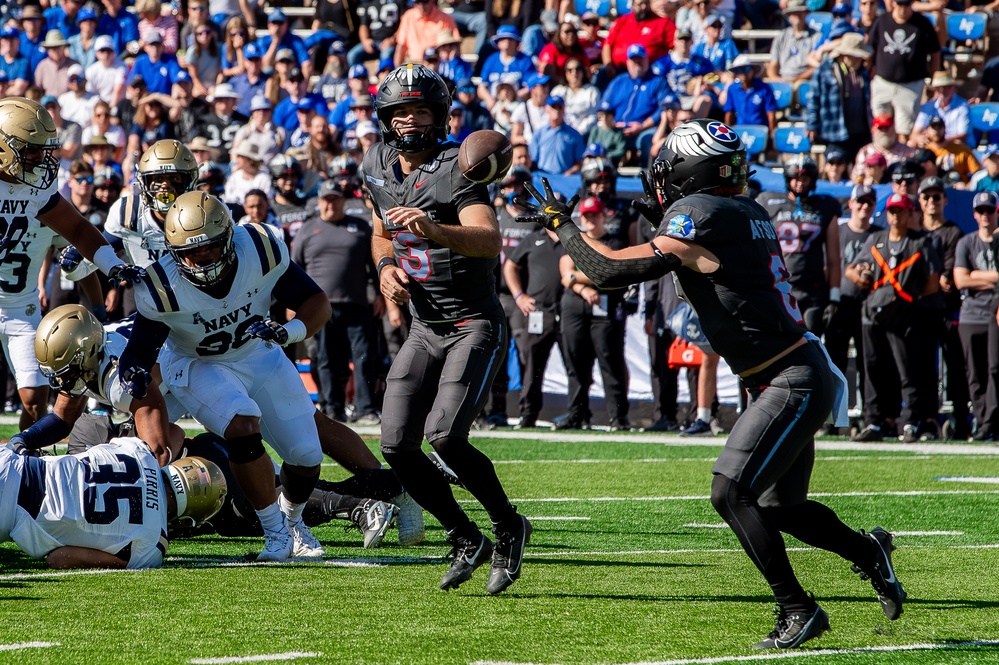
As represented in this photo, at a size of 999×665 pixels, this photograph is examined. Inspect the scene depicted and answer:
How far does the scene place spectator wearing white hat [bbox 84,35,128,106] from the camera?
1756 centimetres

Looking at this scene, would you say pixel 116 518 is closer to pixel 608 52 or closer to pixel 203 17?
pixel 608 52

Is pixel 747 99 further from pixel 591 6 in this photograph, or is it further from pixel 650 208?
pixel 650 208

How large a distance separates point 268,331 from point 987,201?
Answer: 23.5 feet

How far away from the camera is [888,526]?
23.1 feet

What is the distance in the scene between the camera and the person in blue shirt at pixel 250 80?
16.7 m

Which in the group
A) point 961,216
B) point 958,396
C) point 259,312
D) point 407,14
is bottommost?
point 958,396

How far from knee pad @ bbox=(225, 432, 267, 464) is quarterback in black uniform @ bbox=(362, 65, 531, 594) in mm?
835

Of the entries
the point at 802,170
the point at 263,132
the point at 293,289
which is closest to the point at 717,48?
the point at 802,170

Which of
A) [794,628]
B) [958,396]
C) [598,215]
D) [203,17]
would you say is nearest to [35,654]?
[794,628]

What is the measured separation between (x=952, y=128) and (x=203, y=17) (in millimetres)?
9415

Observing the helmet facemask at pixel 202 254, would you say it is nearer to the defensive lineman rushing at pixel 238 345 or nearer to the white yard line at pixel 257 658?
the defensive lineman rushing at pixel 238 345

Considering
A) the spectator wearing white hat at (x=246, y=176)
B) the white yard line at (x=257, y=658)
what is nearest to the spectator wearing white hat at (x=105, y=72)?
the spectator wearing white hat at (x=246, y=176)

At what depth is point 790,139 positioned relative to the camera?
14.7m

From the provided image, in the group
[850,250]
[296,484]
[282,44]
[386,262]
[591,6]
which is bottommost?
[850,250]
